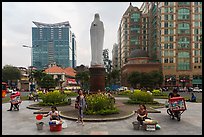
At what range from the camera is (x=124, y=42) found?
96.8m

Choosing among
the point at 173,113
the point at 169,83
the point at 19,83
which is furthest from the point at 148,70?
the point at 173,113

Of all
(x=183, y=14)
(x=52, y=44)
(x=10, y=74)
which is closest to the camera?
(x=10, y=74)

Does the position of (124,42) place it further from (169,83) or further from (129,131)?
(129,131)

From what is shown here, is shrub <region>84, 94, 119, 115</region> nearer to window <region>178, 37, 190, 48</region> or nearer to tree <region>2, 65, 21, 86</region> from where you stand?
window <region>178, 37, 190, 48</region>

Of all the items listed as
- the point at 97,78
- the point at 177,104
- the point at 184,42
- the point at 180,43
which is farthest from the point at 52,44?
the point at 177,104

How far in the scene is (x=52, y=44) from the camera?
161m

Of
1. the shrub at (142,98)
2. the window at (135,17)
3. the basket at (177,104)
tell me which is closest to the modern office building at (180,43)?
the window at (135,17)

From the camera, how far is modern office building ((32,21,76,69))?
156 metres

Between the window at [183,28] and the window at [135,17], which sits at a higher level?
the window at [135,17]

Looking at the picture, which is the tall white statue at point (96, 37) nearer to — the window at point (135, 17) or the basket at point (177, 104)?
the basket at point (177, 104)

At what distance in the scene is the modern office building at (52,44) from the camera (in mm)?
156012

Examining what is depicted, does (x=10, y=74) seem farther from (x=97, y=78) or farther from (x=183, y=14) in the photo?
(x=97, y=78)

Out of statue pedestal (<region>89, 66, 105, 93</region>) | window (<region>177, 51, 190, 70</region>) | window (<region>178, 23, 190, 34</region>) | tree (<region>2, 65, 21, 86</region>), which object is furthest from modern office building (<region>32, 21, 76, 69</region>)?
statue pedestal (<region>89, 66, 105, 93</region>)

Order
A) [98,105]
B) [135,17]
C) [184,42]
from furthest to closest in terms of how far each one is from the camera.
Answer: [135,17] → [184,42] → [98,105]
